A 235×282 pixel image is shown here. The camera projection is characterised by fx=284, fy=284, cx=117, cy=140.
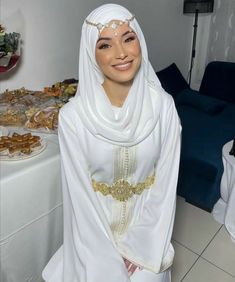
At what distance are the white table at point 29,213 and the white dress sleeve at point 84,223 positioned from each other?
0.16m

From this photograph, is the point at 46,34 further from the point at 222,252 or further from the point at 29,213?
the point at 222,252

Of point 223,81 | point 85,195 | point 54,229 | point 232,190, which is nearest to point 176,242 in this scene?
point 232,190

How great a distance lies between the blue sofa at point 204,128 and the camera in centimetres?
211

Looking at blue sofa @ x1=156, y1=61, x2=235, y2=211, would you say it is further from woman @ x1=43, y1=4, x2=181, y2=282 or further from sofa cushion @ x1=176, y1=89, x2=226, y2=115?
woman @ x1=43, y1=4, x2=181, y2=282

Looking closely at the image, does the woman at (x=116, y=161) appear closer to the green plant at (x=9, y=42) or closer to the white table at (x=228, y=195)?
the green plant at (x=9, y=42)

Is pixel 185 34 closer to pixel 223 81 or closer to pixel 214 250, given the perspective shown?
pixel 223 81

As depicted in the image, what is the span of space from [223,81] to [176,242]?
207 centimetres

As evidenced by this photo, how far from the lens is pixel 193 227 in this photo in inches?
81.8

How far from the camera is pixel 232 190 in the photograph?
6.29 feet

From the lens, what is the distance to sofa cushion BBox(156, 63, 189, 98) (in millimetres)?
3069

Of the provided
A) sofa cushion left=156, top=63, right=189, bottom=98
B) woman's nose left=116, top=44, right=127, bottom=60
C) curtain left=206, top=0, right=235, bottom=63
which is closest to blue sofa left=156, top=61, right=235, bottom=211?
sofa cushion left=156, top=63, right=189, bottom=98

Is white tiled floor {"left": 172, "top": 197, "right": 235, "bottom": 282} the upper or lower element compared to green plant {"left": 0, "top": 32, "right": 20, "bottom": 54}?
lower

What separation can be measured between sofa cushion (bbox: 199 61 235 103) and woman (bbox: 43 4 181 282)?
249 cm

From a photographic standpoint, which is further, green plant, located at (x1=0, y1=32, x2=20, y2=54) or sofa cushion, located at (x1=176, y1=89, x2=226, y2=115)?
sofa cushion, located at (x1=176, y1=89, x2=226, y2=115)
